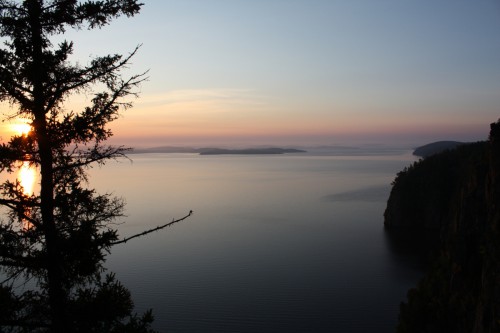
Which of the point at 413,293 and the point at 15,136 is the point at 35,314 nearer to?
the point at 15,136

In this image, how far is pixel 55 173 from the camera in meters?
8.97

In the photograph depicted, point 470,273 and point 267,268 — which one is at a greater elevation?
point 470,273

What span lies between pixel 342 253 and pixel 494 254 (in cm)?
3001

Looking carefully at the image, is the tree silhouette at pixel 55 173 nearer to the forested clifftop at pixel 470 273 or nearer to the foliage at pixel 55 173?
the foliage at pixel 55 173

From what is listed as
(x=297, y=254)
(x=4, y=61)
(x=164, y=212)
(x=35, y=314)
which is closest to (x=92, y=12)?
(x=4, y=61)

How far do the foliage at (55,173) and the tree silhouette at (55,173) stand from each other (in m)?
0.02

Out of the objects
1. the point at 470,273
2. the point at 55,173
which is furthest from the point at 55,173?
the point at 470,273

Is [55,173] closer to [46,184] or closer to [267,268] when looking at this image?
[46,184]

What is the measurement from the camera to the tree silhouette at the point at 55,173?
8242mm

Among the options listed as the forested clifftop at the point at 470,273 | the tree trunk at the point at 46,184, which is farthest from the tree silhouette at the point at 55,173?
the forested clifftop at the point at 470,273

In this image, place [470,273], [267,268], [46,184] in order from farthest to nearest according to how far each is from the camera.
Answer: [267,268] < [470,273] < [46,184]

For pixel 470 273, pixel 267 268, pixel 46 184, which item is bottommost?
pixel 267 268

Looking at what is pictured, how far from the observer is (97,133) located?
9.14 meters

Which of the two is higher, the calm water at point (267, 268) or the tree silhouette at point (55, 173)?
the tree silhouette at point (55, 173)
